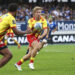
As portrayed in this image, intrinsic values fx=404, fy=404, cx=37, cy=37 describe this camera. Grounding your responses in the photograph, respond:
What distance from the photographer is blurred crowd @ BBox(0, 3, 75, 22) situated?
118ft

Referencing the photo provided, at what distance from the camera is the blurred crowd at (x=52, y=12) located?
3584 centimetres

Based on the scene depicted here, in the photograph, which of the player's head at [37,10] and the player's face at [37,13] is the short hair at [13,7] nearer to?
the player's head at [37,10]

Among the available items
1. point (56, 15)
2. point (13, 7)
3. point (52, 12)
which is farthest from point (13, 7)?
point (52, 12)

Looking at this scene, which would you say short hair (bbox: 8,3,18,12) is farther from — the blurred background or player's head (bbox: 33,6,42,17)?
the blurred background

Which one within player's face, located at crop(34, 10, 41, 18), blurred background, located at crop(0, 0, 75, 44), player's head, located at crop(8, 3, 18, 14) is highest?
player's head, located at crop(8, 3, 18, 14)

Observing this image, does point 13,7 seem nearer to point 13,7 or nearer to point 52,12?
point 13,7

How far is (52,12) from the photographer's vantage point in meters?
36.8

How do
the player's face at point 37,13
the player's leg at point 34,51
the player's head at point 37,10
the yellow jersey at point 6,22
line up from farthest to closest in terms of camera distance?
1. the player's face at point 37,13
2. the player's head at point 37,10
3. the player's leg at point 34,51
4. the yellow jersey at point 6,22

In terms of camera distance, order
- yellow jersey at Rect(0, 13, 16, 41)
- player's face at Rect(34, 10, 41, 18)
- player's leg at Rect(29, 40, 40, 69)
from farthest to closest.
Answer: player's face at Rect(34, 10, 41, 18)
player's leg at Rect(29, 40, 40, 69)
yellow jersey at Rect(0, 13, 16, 41)

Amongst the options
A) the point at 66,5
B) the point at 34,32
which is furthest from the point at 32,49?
the point at 66,5

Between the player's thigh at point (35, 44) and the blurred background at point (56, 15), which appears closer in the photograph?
the player's thigh at point (35, 44)

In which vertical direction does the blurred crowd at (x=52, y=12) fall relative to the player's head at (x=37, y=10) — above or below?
below

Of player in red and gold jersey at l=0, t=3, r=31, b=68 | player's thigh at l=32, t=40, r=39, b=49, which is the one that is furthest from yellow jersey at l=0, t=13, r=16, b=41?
player's thigh at l=32, t=40, r=39, b=49

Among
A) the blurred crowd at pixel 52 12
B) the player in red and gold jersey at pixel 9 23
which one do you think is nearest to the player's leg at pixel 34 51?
the player in red and gold jersey at pixel 9 23
